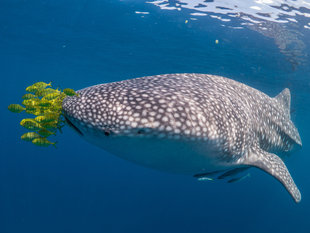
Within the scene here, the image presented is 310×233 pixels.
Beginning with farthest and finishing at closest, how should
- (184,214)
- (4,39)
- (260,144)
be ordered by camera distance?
(4,39)
(184,214)
(260,144)

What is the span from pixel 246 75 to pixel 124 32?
13.0 meters

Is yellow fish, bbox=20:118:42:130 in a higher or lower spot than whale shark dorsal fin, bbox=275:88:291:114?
higher

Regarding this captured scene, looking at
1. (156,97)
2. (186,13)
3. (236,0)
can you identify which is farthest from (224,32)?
(156,97)

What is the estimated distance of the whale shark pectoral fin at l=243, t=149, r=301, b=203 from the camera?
16.2 ft

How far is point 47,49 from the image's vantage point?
1177 inches

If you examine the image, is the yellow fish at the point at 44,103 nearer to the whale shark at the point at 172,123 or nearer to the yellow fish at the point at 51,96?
the yellow fish at the point at 51,96

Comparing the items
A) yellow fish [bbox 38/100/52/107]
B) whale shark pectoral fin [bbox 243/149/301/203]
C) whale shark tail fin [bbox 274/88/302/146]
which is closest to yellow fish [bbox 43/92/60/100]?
yellow fish [bbox 38/100/52/107]

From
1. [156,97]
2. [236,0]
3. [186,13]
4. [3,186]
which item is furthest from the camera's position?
[3,186]

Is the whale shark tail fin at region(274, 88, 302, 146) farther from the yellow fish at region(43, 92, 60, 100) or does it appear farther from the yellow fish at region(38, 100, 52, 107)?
the yellow fish at region(38, 100, 52, 107)

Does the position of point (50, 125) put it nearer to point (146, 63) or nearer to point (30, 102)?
point (30, 102)

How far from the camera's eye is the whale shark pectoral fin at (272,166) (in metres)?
4.95

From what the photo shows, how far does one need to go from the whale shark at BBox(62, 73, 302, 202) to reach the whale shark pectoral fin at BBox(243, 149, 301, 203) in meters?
0.02

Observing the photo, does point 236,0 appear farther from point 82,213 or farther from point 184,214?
point 82,213

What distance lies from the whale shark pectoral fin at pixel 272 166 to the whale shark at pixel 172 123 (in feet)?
0.07
